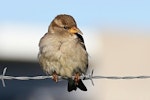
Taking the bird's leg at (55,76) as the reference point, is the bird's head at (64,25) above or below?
above

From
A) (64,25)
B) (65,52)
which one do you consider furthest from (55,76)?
(64,25)

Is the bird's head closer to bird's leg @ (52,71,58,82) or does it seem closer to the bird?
the bird

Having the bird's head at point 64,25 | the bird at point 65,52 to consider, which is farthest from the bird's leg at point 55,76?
the bird's head at point 64,25

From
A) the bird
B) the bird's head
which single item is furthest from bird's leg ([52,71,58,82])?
the bird's head

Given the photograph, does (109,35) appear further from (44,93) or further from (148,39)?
(44,93)

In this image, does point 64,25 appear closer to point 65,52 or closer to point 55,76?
point 65,52

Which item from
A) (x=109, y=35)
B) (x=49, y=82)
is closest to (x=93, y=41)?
(x=109, y=35)

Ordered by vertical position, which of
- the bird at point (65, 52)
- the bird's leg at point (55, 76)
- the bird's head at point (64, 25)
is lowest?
the bird's leg at point (55, 76)

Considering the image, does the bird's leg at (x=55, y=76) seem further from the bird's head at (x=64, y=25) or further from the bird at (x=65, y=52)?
the bird's head at (x=64, y=25)
